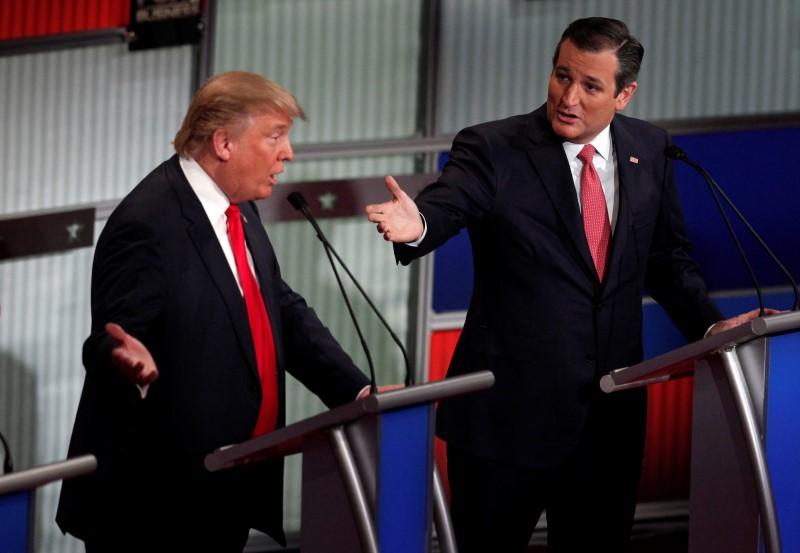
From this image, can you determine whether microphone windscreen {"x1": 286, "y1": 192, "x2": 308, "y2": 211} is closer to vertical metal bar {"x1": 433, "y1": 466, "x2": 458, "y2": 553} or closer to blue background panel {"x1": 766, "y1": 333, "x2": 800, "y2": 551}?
vertical metal bar {"x1": 433, "y1": 466, "x2": 458, "y2": 553}

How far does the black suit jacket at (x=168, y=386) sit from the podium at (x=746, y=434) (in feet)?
2.90

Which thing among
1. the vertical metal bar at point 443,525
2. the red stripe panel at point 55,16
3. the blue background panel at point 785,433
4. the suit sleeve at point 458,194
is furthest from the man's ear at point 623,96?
the red stripe panel at point 55,16

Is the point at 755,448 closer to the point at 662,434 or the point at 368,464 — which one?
the point at 368,464

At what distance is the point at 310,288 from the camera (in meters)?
4.93

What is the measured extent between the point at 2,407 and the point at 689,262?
2786mm

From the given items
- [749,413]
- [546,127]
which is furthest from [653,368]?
[546,127]

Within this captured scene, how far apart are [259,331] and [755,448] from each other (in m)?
1.11

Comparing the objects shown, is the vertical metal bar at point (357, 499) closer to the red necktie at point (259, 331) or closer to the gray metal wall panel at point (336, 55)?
the red necktie at point (259, 331)

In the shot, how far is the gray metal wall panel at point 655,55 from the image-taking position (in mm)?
4742

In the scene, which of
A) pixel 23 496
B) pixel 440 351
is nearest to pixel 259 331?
pixel 23 496

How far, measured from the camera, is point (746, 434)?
7.84ft

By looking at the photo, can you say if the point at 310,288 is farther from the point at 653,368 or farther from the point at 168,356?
the point at 653,368

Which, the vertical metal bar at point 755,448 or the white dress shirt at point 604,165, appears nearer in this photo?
the vertical metal bar at point 755,448

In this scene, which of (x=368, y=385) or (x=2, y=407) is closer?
(x=368, y=385)
